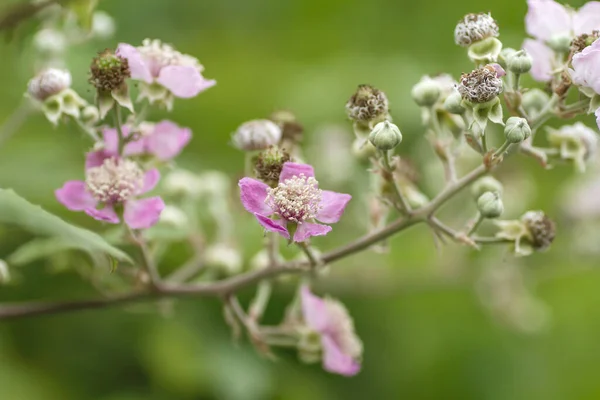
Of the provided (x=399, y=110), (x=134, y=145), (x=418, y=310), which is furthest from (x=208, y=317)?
(x=134, y=145)

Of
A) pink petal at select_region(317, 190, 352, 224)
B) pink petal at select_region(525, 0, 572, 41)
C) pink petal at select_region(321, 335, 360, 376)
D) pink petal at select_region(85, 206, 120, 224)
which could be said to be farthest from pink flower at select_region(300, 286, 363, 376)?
pink petal at select_region(525, 0, 572, 41)

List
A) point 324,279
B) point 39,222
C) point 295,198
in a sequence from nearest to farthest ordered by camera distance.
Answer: point 39,222 → point 295,198 → point 324,279

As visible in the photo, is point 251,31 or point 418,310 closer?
point 418,310

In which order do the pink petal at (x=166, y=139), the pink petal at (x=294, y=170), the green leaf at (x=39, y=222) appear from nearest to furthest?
the green leaf at (x=39, y=222) → the pink petal at (x=294, y=170) → the pink petal at (x=166, y=139)

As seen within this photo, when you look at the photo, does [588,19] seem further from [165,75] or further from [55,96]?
[55,96]

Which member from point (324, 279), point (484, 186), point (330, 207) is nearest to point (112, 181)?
point (330, 207)

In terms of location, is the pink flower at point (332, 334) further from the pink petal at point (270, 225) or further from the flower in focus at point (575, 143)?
the flower in focus at point (575, 143)

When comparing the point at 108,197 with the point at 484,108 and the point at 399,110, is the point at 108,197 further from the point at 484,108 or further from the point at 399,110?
the point at 399,110

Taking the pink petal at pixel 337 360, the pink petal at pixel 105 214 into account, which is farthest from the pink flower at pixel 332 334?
the pink petal at pixel 105 214
